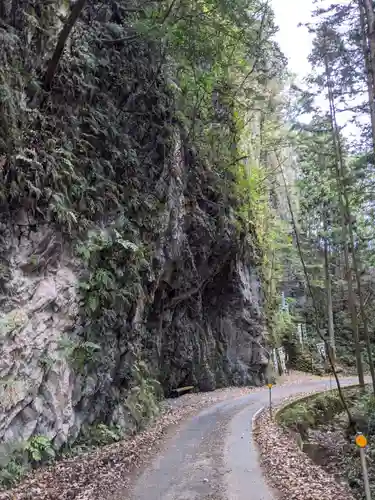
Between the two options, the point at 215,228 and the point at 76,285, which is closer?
the point at 76,285

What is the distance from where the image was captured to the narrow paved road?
21.1ft

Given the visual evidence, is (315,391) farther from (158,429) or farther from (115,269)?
(115,269)

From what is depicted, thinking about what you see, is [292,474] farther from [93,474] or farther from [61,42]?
[61,42]

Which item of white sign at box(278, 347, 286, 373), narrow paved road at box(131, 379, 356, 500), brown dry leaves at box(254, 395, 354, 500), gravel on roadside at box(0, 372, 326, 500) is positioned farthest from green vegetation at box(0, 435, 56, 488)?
white sign at box(278, 347, 286, 373)

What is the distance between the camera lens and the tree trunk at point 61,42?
779 cm

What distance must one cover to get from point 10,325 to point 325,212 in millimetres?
27292

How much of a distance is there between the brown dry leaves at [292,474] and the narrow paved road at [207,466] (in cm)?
25

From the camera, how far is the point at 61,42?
332 inches

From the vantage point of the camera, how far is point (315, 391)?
17828 mm

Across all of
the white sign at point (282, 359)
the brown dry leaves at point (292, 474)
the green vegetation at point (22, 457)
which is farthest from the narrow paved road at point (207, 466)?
the white sign at point (282, 359)

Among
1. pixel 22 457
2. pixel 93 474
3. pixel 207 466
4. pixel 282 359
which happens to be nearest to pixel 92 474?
pixel 93 474

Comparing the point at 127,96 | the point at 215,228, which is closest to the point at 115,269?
the point at 127,96

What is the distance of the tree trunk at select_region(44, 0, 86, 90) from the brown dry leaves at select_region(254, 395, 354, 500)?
9335 mm

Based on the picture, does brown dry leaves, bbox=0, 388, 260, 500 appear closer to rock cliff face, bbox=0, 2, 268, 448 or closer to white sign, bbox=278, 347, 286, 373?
rock cliff face, bbox=0, 2, 268, 448
